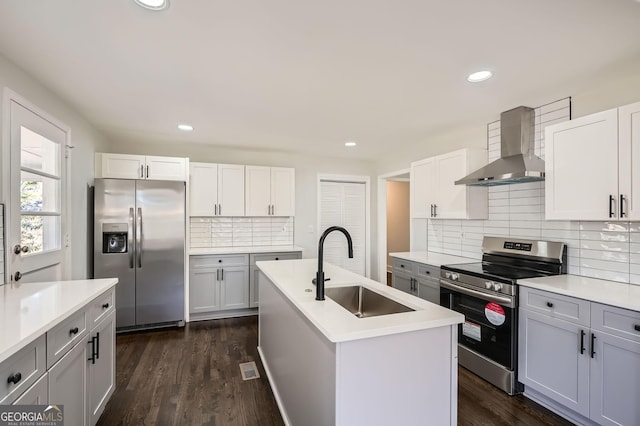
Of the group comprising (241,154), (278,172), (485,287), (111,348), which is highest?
(241,154)

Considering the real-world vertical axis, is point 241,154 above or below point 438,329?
above

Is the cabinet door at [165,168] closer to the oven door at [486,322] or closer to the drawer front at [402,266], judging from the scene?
the drawer front at [402,266]

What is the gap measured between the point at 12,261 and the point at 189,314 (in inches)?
90.4

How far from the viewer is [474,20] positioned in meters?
1.62

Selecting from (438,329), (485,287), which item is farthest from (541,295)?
(438,329)

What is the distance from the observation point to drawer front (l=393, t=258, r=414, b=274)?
3721mm

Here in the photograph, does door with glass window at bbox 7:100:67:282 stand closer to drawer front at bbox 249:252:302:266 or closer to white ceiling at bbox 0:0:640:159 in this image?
white ceiling at bbox 0:0:640:159

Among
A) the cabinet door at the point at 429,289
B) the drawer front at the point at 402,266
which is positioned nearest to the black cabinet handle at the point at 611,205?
the cabinet door at the point at 429,289

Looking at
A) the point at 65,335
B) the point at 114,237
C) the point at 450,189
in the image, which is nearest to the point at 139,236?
the point at 114,237

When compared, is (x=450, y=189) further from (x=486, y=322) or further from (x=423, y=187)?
(x=486, y=322)

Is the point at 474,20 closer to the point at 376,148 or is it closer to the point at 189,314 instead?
the point at 376,148

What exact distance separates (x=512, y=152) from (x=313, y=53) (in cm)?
220

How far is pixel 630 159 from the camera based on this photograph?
1.99 m

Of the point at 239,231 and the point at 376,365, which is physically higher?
the point at 239,231
